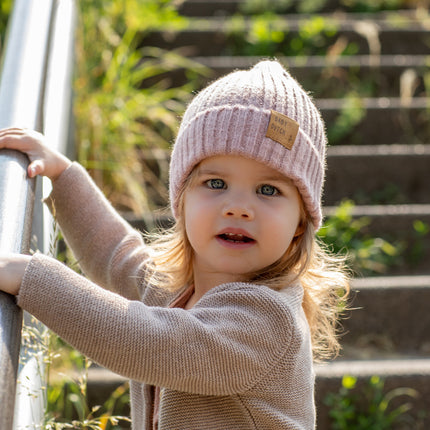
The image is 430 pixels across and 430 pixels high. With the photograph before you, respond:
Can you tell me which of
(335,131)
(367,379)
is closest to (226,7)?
(335,131)

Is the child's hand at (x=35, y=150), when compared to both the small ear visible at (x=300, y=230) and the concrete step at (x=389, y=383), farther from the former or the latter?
the concrete step at (x=389, y=383)

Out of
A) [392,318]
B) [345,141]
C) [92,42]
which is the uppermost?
[92,42]

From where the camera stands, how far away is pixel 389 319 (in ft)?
9.05

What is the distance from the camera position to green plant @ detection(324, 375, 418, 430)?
7.77 ft

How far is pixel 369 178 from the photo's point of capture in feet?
11.1

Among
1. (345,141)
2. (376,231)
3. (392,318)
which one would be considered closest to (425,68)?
(345,141)

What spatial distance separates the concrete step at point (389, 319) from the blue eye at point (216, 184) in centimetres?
126

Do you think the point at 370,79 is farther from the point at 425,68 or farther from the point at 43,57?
the point at 43,57

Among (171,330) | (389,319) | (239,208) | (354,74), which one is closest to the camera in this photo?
(171,330)

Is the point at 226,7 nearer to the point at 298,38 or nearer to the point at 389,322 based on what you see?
the point at 298,38

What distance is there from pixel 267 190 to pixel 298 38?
2.78 m

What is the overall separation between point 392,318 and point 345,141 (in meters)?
1.17

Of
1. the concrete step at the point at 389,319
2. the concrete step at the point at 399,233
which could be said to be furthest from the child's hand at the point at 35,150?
the concrete step at the point at 399,233

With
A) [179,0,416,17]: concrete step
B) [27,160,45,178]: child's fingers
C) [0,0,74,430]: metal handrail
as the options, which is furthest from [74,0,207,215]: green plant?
[27,160,45,178]: child's fingers
